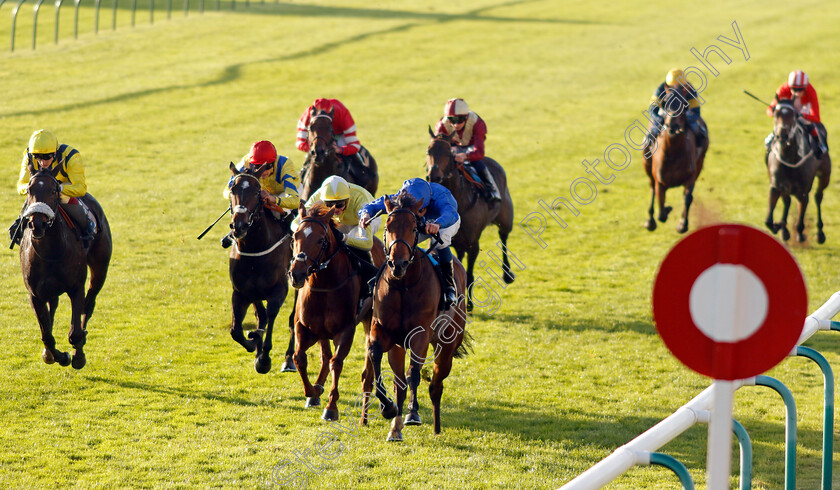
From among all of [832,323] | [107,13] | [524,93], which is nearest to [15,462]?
[832,323]

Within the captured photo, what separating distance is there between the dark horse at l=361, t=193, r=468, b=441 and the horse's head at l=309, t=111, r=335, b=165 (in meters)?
2.55

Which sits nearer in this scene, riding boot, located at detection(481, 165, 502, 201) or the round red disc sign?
the round red disc sign

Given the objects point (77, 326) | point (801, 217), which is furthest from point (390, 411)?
point (801, 217)

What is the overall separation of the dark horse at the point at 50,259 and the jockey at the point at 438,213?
2612 mm

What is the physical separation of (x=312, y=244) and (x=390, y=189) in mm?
10243

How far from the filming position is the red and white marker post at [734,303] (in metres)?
2.98

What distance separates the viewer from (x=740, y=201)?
58.0ft

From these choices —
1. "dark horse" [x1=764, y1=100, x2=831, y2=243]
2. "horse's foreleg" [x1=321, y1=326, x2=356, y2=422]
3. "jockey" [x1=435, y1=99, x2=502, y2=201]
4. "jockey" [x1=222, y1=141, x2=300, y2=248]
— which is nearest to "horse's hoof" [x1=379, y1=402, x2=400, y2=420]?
"horse's foreleg" [x1=321, y1=326, x2=356, y2=422]

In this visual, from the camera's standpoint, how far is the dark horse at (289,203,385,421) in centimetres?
729

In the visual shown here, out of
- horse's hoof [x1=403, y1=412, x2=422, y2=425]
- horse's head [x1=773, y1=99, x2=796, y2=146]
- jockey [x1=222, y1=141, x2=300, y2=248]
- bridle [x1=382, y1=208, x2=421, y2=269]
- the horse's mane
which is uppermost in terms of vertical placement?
horse's head [x1=773, y1=99, x2=796, y2=146]

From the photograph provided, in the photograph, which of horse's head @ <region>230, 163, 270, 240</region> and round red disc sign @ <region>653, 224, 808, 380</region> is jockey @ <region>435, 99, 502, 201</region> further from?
round red disc sign @ <region>653, 224, 808, 380</region>

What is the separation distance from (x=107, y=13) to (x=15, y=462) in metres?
29.4

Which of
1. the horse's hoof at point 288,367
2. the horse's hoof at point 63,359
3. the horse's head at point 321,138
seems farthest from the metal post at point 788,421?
the horse's hoof at point 63,359

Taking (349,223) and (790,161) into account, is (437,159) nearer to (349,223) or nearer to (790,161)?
(349,223)
